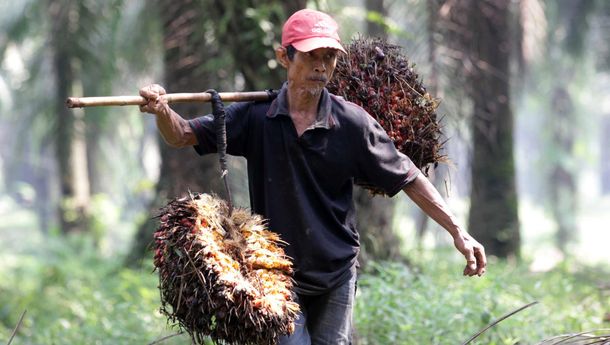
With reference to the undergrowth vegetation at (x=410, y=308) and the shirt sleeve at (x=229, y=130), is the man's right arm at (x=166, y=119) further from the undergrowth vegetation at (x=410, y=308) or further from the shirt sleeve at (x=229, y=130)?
the undergrowth vegetation at (x=410, y=308)

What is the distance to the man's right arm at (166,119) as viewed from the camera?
4.18 meters

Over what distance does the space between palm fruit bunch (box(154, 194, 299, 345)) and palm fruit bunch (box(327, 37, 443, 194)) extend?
88cm

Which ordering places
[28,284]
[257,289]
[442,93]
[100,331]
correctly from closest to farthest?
1. [257,289]
2. [100,331]
3. [442,93]
4. [28,284]

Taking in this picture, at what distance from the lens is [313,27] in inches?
170

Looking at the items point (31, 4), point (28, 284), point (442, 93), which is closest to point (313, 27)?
point (442, 93)

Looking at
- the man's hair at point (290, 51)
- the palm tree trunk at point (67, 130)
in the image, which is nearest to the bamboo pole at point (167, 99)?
the man's hair at point (290, 51)

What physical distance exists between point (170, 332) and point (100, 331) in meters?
0.99

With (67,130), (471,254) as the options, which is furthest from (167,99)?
(67,130)

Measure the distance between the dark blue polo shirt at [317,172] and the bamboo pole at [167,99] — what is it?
12 cm

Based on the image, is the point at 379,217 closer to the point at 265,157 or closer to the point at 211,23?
the point at 211,23

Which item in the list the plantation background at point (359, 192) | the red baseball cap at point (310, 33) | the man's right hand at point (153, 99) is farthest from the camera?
the plantation background at point (359, 192)

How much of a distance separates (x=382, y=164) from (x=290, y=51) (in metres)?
0.68

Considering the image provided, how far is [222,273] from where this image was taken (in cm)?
394

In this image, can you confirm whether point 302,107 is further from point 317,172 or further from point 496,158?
point 496,158
